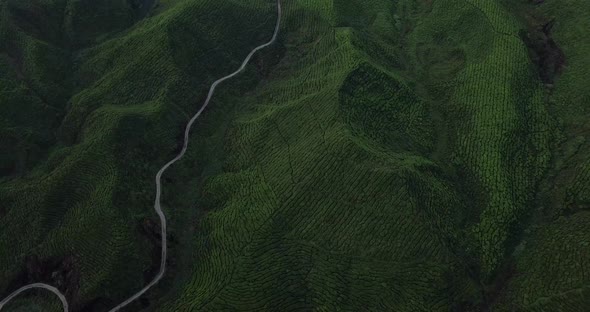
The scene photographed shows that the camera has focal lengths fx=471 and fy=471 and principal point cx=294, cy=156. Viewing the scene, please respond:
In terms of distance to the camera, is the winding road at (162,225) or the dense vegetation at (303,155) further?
the winding road at (162,225)

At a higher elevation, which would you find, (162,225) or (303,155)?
(162,225)

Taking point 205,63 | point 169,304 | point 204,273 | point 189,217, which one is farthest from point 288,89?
point 169,304

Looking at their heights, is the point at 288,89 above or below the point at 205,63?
below

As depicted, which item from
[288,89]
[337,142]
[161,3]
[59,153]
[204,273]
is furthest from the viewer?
[161,3]

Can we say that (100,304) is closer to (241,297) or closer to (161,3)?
(241,297)

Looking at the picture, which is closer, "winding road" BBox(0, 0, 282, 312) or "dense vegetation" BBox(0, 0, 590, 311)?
"dense vegetation" BBox(0, 0, 590, 311)

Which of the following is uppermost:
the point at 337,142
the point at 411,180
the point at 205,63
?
the point at 205,63

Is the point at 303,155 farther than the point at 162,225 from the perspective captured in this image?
Yes

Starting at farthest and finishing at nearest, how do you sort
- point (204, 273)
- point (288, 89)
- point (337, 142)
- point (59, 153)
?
point (288, 89)
point (59, 153)
point (337, 142)
point (204, 273)
